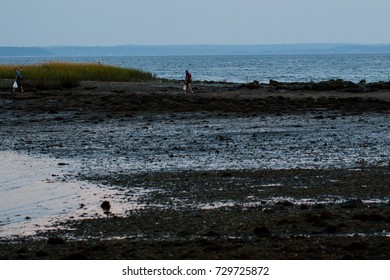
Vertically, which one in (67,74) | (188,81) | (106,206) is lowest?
(67,74)

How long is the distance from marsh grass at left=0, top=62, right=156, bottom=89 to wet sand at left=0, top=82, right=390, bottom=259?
16.1ft

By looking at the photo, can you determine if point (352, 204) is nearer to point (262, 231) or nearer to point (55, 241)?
point (262, 231)

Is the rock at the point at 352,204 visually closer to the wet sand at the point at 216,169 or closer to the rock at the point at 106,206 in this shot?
the wet sand at the point at 216,169

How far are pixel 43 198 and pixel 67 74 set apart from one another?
1184 inches

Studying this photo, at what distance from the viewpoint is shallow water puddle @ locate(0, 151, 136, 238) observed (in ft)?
42.1

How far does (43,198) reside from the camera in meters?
14.9

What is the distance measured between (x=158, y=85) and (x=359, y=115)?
54.1 feet

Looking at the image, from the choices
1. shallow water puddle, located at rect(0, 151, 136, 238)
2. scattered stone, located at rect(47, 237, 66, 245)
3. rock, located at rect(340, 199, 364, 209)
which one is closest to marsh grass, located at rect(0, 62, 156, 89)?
shallow water puddle, located at rect(0, 151, 136, 238)

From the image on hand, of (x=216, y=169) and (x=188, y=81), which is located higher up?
(x=216, y=169)

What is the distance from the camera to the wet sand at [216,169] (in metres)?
10.5

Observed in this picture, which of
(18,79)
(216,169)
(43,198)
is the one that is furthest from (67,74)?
(43,198)

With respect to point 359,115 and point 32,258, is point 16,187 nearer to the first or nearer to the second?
point 32,258

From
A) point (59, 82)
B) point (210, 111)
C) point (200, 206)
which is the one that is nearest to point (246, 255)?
point (200, 206)
